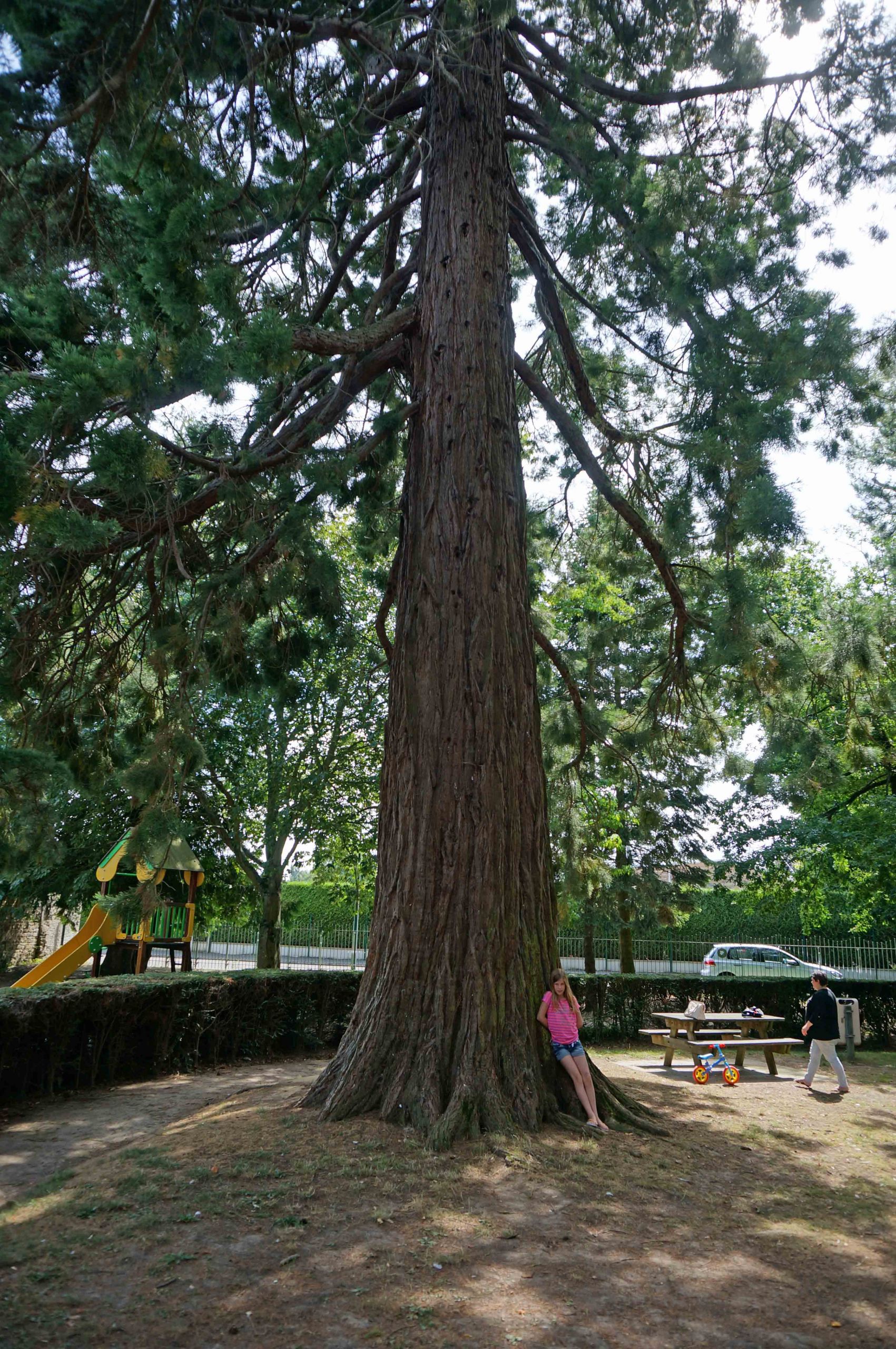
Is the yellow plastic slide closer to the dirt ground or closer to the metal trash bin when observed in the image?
the dirt ground

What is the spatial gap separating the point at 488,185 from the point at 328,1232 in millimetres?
7806

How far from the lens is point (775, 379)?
23.6 feet

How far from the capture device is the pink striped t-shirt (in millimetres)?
6422

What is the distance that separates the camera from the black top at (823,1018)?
10.1 m

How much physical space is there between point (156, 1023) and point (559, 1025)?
16.9ft

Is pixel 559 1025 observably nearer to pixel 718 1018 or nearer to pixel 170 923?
pixel 718 1018

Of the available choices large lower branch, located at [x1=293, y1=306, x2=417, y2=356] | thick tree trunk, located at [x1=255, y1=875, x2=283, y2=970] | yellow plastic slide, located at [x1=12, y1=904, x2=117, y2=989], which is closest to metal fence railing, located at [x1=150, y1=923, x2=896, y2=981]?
thick tree trunk, located at [x1=255, y1=875, x2=283, y2=970]

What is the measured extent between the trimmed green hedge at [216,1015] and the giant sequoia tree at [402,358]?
2.57 meters

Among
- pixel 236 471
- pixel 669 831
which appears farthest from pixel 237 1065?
pixel 669 831

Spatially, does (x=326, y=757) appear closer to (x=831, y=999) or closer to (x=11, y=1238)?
(x=831, y=999)

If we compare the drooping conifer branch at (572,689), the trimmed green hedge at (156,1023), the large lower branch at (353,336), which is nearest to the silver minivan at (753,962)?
the trimmed green hedge at (156,1023)

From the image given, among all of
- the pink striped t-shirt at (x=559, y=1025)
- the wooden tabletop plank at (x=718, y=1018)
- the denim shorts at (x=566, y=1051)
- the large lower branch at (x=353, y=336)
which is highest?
the large lower branch at (x=353, y=336)

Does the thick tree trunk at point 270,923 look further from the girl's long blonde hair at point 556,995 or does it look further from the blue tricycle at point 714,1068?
the girl's long blonde hair at point 556,995

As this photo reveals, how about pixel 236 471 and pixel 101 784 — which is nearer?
pixel 236 471
